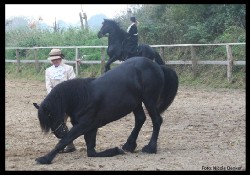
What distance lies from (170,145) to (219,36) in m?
8.73

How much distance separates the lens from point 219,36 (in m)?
15.5

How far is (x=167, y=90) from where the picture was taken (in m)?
7.50

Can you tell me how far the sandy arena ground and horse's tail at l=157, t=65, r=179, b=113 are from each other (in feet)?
1.97

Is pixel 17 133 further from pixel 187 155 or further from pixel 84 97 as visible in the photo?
pixel 187 155

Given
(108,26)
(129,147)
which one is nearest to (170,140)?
(129,147)

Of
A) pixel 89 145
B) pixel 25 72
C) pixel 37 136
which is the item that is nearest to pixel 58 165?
pixel 89 145

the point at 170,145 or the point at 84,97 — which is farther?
the point at 170,145

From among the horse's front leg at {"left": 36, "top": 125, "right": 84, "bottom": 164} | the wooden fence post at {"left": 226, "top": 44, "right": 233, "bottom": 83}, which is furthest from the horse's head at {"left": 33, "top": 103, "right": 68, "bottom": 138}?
the wooden fence post at {"left": 226, "top": 44, "right": 233, "bottom": 83}

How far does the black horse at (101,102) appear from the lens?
21.5 feet

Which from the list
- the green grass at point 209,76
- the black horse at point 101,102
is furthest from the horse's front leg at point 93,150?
the green grass at point 209,76

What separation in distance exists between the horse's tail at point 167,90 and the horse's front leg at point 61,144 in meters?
1.48

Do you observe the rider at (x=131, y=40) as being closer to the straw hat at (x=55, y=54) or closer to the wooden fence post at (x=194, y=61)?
the wooden fence post at (x=194, y=61)

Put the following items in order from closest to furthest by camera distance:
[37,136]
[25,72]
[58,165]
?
[58,165]
[37,136]
[25,72]

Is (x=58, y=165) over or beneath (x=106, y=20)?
beneath
